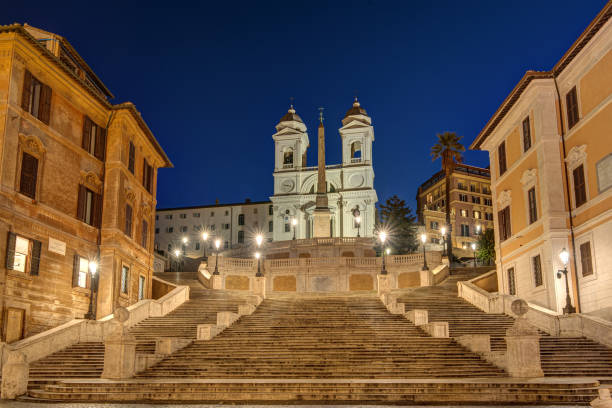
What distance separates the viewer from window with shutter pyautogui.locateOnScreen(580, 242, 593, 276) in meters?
27.6

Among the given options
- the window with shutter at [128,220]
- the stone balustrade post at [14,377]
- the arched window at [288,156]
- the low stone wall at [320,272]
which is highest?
the arched window at [288,156]

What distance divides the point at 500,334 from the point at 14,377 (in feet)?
58.9

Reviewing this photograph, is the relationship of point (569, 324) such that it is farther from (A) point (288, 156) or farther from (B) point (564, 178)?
(A) point (288, 156)

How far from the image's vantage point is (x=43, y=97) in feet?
92.4

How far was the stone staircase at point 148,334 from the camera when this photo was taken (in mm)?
22188

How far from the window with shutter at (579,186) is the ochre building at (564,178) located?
0.05 metres

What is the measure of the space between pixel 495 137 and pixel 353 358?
21.9 m

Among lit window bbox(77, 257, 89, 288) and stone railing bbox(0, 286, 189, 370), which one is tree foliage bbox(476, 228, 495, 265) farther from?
lit window bbox(77, 257, 89, 288)

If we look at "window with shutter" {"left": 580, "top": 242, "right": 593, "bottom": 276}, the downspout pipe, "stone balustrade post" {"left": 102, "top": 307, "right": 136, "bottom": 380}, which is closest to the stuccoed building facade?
"stone balustrade post" {"left": 102, "top": 307, "right": 136, "bottom": 380}

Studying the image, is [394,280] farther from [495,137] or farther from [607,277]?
[607,277]

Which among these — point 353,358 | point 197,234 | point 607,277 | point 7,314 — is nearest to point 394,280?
point 607,277

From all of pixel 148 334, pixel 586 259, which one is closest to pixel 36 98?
pixel 148 334

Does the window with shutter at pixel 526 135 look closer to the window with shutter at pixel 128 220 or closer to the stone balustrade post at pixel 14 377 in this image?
the window with shutter at pixel 128 220

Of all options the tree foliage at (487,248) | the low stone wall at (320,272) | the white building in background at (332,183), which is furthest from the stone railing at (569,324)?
the white building in background at (332,183)
